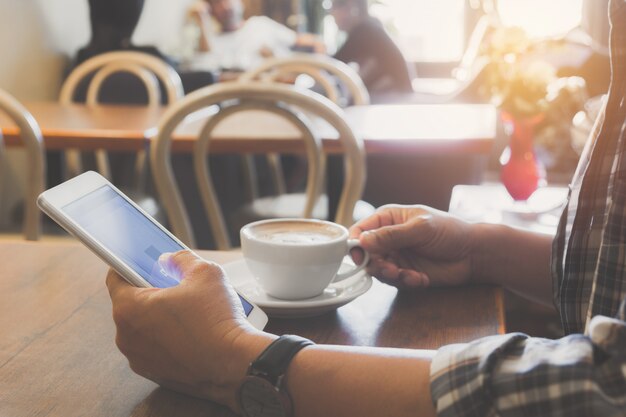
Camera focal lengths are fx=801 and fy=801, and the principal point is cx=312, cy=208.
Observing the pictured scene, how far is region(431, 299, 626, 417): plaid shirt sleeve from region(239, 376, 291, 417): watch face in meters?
0.11

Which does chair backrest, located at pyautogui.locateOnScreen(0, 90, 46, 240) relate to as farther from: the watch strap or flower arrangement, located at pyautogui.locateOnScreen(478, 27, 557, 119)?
the watch strap

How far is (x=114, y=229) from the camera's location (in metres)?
0.64

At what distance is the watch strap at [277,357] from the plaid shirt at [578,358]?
0.33 ft

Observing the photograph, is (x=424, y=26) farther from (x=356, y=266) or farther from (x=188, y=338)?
(x=188, y=338)

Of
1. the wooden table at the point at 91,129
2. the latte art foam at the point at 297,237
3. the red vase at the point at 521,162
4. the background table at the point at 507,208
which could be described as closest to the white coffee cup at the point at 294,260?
Answer: the latte art foam at the point at 297,237

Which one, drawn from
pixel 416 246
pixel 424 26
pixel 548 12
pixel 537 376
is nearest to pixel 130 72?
pixel 416 246

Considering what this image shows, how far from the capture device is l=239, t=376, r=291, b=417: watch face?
547mm

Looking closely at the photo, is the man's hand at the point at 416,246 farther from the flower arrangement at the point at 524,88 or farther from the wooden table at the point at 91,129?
the wooden table at the point at 91,129

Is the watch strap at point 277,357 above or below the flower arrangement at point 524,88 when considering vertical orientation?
above

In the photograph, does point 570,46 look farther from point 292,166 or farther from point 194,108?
point 194,108

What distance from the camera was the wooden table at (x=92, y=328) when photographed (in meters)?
0.56

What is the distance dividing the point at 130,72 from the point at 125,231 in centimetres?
293

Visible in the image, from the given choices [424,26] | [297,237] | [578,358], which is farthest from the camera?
[424,26]

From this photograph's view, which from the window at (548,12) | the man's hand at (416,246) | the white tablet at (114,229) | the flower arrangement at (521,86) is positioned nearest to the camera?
the white tablet at (114,229)
